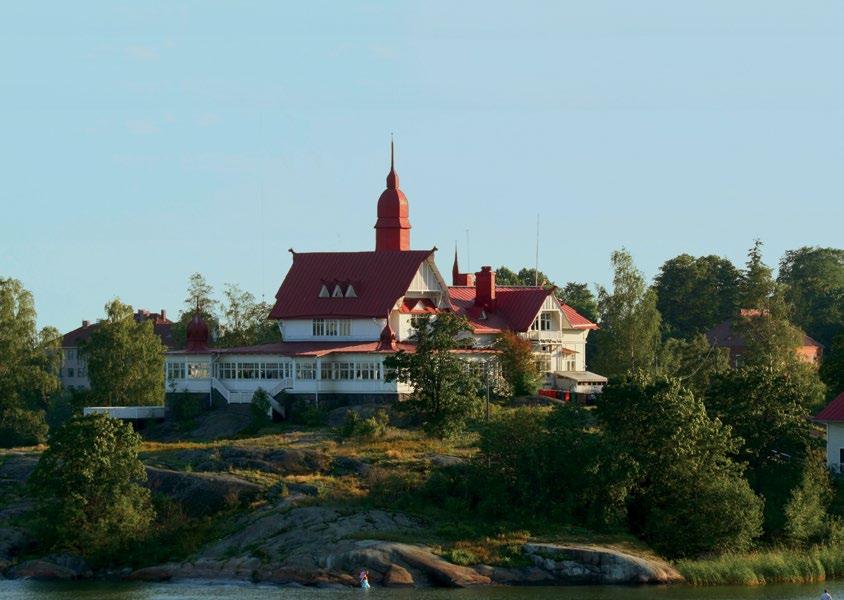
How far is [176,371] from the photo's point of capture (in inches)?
3802

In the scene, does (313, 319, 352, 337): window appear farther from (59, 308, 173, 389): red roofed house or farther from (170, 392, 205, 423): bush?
(59, 308, 173, 389): red roofed house

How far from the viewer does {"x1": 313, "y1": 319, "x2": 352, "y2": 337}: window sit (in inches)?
3770

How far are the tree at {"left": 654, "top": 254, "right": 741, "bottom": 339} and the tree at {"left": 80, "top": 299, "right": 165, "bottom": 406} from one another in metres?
36.1

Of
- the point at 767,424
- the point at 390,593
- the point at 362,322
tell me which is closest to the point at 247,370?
the point at 362,322

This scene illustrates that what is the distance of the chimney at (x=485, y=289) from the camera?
10100 centimetres

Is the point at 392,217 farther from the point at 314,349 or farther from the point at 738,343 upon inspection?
the point at 738,343

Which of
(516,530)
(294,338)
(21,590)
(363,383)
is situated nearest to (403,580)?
(516,530)

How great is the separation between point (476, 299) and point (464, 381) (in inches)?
614

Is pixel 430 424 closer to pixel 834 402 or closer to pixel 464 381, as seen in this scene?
pixel 464 381

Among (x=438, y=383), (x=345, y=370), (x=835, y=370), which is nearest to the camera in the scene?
(x=438, y=383)

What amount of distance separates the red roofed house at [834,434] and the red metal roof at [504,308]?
74.0 ft

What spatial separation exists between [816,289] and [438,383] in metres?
61.7

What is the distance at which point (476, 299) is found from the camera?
10150 cm

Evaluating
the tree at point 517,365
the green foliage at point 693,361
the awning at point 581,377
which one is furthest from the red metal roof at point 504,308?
the green foliage at point 693,361
